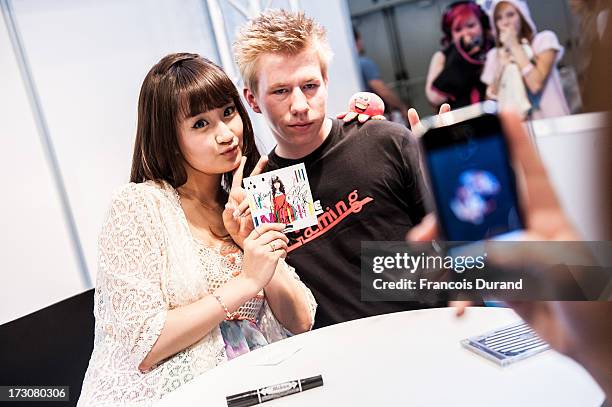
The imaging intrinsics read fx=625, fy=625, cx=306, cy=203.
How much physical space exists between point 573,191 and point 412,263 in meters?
1.47

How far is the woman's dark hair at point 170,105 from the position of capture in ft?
4.87

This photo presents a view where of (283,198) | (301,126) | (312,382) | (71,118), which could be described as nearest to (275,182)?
(283,198)

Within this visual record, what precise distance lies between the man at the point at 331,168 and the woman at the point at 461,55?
10.4 inches

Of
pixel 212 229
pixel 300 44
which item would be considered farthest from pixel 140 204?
pixel 300 44

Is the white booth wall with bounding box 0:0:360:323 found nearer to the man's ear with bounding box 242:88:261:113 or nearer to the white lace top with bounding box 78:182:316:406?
the man's ear with bounding box 242:88:261:113

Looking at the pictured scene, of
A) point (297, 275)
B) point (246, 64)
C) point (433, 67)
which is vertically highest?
point (246, 64)

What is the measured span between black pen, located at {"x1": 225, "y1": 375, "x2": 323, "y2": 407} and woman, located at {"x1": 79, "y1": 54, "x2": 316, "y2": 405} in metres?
0.41

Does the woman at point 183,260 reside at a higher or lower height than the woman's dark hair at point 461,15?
lower

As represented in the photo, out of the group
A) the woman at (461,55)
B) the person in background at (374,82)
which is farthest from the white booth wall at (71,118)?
the woman at (461,55)

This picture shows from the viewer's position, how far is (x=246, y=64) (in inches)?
65.8

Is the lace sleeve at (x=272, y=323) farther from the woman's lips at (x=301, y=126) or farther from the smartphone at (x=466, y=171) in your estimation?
the smartphone at (x=466, y=171)

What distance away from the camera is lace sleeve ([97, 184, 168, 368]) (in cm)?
135

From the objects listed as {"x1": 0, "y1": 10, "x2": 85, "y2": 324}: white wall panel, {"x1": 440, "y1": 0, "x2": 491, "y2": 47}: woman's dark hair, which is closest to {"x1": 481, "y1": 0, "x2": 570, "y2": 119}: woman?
{"x1": 440, "y1": 0, "x2": 491, "y2": 47}: woman's dark hair

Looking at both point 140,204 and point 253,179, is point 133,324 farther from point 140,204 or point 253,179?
point 253,179
